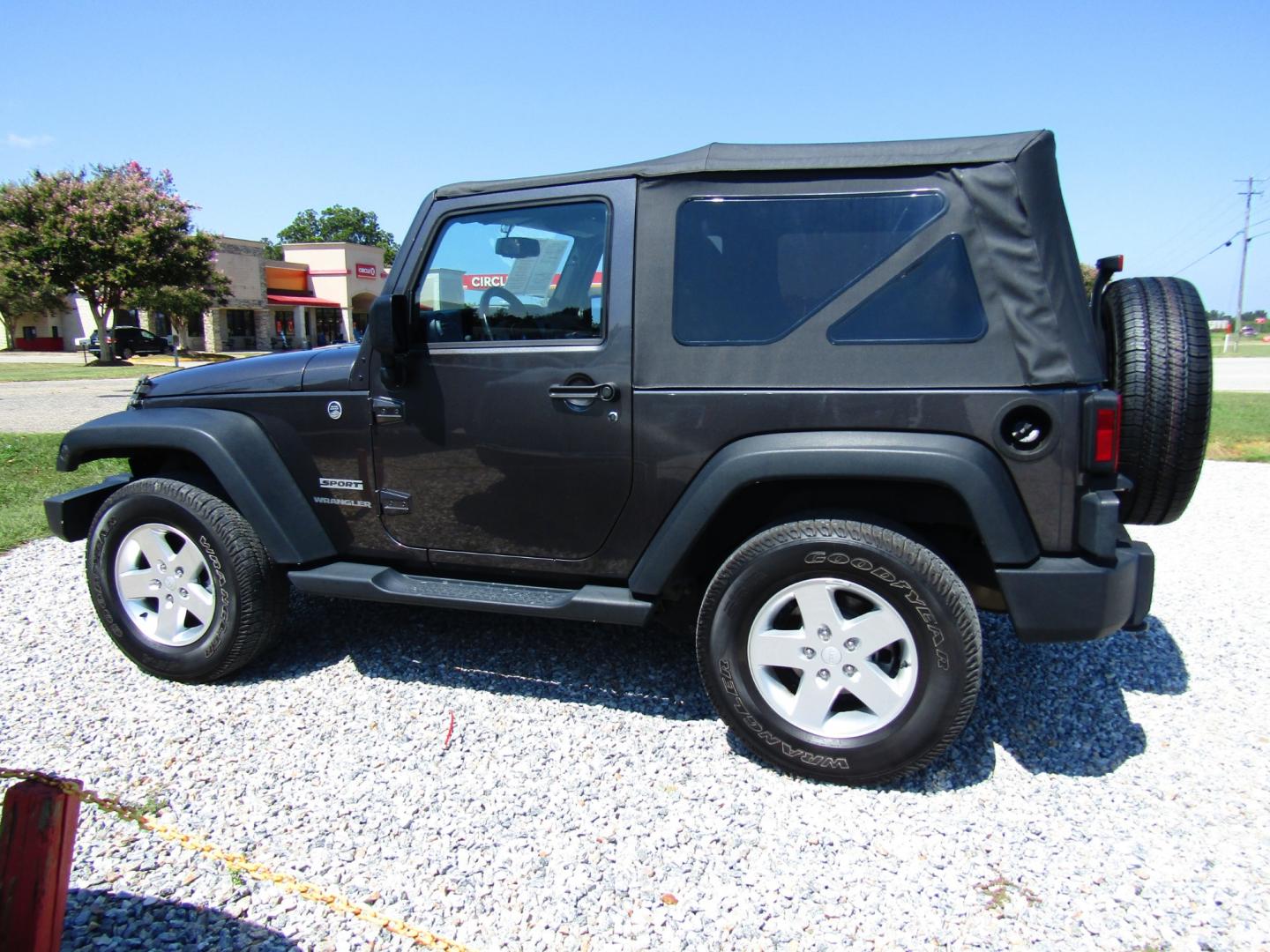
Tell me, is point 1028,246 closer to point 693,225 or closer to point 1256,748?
point 693,225

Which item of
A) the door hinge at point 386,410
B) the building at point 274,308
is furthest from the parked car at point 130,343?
the door hinge at point 386,410

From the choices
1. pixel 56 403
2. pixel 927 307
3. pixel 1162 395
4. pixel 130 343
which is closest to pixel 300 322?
pixel 130 343

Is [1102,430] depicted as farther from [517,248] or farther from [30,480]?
[30,480]

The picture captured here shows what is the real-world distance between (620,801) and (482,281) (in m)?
1.97

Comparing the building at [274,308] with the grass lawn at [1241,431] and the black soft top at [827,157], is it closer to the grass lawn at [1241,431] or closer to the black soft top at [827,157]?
the grass lawn at [1241,431]

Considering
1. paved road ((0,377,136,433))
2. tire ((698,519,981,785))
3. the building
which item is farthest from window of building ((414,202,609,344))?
the building

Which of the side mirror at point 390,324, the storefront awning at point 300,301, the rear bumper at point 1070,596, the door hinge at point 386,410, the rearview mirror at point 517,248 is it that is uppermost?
the storefront awning at point 300,301

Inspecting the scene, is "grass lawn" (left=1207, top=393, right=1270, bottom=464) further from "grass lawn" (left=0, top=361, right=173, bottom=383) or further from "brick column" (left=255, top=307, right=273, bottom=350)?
"brick column" (left=255, top=307, right=273, bottom=350)

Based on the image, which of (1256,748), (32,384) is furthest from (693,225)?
(32,384)

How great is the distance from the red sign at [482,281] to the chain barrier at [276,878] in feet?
6.75

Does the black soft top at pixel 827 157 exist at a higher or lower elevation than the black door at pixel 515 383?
higher

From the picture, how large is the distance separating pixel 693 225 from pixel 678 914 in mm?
2149

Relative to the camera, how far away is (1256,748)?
304cm

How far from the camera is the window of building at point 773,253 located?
271 cm
